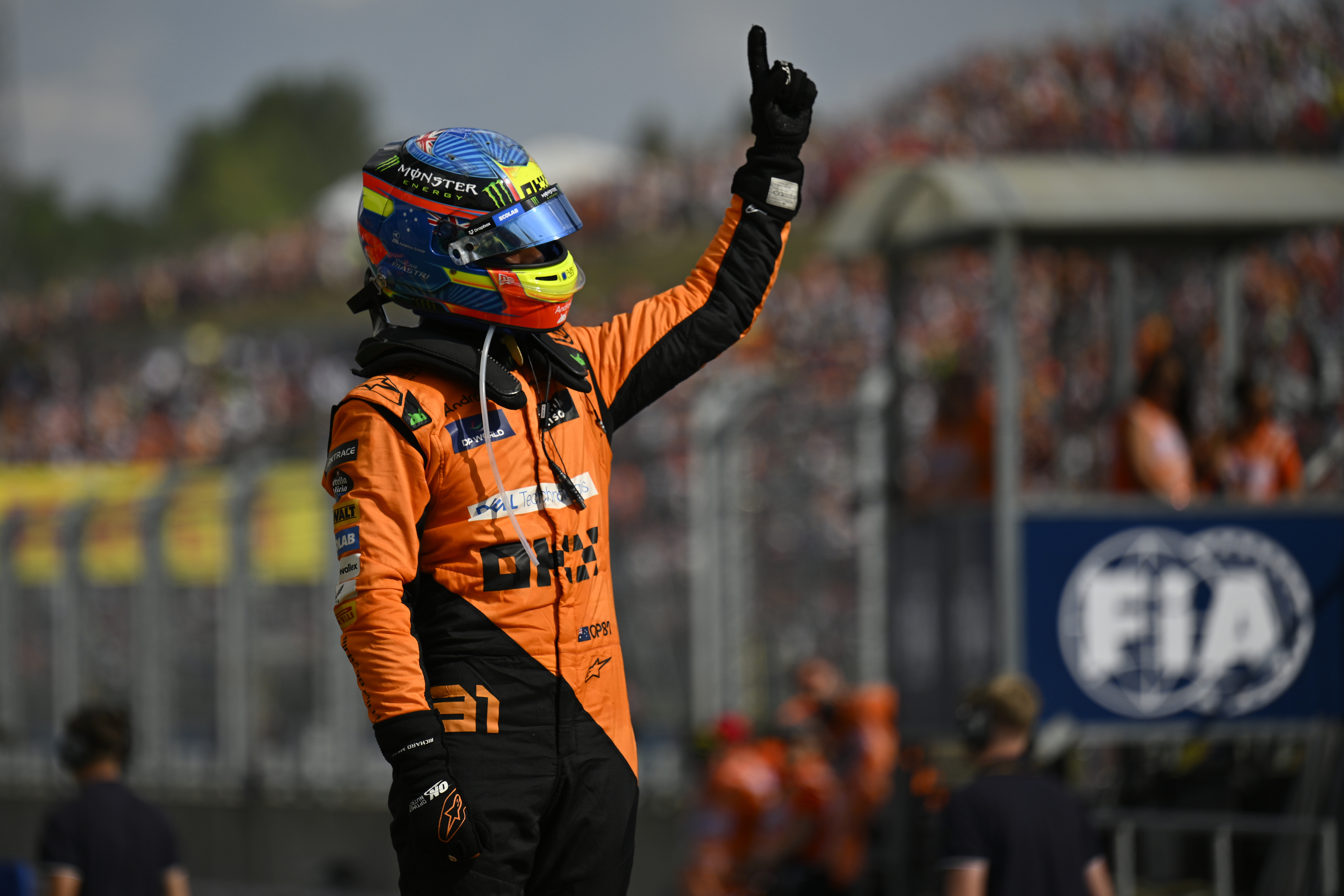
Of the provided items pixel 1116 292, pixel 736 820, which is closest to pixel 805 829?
pixel 736 820

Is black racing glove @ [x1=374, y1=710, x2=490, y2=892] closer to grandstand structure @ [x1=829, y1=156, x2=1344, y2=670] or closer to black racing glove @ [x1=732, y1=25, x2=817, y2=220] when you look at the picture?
black racing glove @ [x1=732, y1=25, x2=817, y2=220]

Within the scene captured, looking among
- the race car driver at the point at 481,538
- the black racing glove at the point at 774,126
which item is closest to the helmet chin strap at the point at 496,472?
the race car driver at the point at 481,538

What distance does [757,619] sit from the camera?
879 centimetres

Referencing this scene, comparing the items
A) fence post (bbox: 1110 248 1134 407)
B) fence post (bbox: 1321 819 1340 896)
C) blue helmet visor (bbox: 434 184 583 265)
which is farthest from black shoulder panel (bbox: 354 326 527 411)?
fence post (bbox: 1110 248 1134 407)

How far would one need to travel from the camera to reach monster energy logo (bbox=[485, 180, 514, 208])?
2721mm

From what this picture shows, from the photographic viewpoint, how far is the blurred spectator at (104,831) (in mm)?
4906

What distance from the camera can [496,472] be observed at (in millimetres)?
2646

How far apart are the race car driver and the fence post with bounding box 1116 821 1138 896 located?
13.8 feet

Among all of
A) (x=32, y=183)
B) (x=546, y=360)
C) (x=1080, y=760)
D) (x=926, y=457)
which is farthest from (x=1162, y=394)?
(x=32, y=183)

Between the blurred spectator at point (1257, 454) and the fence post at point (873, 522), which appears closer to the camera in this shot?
the blurred spectator at point (1257, 454)

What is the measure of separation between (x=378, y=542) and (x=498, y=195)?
0.58 metres

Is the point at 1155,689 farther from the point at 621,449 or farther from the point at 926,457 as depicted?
the point at 621,449

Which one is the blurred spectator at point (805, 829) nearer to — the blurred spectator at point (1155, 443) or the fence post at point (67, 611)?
the blurred spectator at point (1155, 443)

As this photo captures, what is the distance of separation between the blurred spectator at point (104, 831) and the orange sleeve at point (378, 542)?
8.78ft
